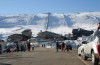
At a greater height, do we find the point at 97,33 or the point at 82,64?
the point at 97,33

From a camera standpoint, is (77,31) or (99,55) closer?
(99,55)

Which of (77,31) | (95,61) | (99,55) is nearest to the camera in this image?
(99,55)

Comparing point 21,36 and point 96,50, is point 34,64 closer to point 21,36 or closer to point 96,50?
point 96,50

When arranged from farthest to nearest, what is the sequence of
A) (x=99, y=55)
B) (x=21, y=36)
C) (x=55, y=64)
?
1. (x=21, y=36)
2. (x=55, y=64)
3. (x=99, y=55)

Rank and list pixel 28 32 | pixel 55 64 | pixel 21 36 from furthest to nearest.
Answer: pixel 28 32, pixel 21 36, pixel 55 64

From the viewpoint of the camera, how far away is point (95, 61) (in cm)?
1741

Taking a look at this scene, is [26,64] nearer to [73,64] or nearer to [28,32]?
[73,64]

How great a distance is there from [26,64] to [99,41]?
190 inches

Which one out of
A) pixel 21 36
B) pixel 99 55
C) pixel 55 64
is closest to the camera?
pixel 99 55

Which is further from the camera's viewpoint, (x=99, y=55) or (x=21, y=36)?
(x=21, y=36)

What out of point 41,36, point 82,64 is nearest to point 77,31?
point 41,36

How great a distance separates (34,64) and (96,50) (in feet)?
13.7

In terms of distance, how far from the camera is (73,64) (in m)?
19.7

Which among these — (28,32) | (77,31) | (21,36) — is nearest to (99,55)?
(77,31)
